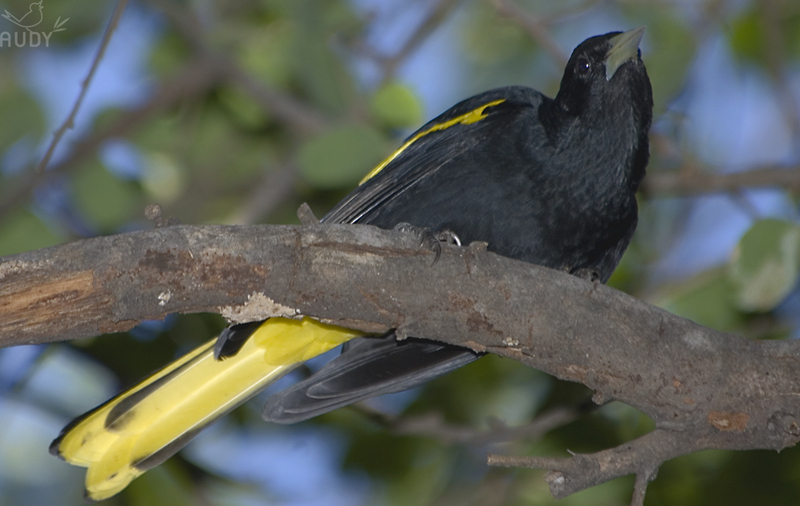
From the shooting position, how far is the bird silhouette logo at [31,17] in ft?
16.6

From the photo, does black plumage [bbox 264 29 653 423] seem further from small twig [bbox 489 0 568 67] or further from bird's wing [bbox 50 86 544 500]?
small twig [bbox 489 0 568 67]

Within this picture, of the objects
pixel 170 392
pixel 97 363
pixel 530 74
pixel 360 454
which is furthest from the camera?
pixel 530 74

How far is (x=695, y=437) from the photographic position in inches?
116

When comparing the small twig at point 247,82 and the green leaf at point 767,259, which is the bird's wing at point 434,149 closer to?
the green leaf at point 767,259

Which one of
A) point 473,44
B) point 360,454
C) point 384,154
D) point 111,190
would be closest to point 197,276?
point 384,154

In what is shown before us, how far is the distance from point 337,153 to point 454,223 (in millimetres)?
1068

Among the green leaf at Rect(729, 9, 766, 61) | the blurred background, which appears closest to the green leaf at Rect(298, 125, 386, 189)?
the blurred background

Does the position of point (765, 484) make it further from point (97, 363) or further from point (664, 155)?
point (97, 363)

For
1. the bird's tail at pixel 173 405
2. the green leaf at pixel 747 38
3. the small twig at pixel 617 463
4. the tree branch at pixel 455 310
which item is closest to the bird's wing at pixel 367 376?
the bird's tail at pixel 173 405

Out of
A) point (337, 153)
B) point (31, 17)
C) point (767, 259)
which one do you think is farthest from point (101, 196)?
point (767, 259)

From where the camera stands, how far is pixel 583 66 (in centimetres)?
361

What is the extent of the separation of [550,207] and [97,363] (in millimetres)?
2905

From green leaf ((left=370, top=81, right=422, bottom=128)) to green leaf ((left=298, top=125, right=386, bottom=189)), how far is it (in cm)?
41

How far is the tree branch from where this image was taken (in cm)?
258
